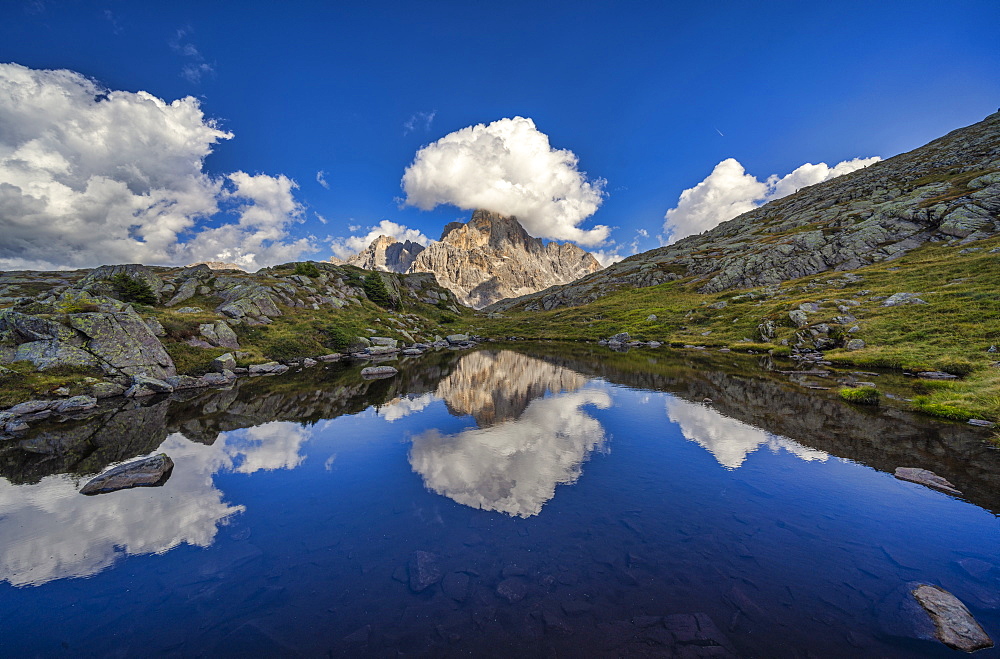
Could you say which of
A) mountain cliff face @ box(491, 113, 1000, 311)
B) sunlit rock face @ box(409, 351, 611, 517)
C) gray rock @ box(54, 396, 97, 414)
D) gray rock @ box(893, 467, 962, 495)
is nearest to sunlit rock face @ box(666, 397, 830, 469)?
gray rock @ box(893, 467, 962, 495)

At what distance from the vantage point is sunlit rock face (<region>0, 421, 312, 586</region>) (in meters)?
11.6

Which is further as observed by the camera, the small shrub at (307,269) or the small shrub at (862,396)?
the small shrub at (307,269)

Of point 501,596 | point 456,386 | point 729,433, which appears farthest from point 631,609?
point 456,386

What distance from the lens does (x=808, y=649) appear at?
7.93m

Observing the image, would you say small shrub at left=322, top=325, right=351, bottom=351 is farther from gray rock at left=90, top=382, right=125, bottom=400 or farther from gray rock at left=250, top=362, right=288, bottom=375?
gray rock at left=90, top=382, right=125, bottom=400

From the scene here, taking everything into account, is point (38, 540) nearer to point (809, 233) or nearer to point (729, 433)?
point (729, 433)

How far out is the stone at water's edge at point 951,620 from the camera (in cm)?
795

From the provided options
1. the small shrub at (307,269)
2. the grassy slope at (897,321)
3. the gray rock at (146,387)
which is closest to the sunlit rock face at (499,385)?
the gray rock at (146,387)

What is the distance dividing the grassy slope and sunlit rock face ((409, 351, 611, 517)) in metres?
24.8

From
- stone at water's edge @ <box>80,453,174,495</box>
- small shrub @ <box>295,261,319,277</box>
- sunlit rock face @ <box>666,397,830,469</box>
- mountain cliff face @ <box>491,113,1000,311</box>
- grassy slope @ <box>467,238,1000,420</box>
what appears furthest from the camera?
mountain cliff face @ <box>491,113,1000,311</box>

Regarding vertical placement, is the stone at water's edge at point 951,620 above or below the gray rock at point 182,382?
below

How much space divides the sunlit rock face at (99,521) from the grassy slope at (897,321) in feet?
143

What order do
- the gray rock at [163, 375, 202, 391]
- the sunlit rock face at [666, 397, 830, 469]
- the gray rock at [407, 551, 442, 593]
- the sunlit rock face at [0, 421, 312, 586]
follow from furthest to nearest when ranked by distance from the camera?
1. the gray rock at [163, 375, 202, 391]
2. the sunlit rock face at [666, 397, 830, 469]
3. the sunlit rock face at [0, 421, 312, 586]
4. the gray rock at [407, 551, 442, 593]

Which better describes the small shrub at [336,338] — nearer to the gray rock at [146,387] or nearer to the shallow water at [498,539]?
the gray rock at [146,387]
